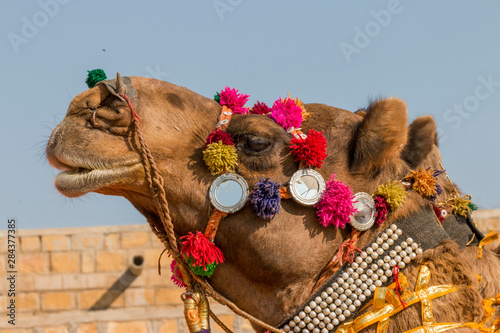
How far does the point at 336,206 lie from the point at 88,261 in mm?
10213

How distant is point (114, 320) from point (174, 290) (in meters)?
1.33

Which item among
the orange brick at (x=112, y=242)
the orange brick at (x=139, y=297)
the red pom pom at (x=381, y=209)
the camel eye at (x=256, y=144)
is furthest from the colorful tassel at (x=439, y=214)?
the orange brick at (x=112, y=242)

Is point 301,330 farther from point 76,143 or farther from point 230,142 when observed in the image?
point 76,143

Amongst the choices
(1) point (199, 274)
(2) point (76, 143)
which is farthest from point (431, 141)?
(2) point (76, 143)

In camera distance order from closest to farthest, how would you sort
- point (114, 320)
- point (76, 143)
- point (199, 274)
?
point (76, 143) → point (199, 274) → point (114, 320)

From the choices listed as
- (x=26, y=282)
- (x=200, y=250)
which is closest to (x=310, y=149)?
(x=200, y=250)

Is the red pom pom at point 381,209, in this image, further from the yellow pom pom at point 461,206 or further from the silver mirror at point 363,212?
the yellow pom pom at point 461,206

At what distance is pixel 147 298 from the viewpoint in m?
12.9

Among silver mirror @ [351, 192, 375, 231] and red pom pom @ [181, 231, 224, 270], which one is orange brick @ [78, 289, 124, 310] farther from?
silver mirror @ [351, 192, 375, 231]

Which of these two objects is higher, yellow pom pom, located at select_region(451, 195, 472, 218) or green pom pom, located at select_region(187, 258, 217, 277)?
yellow pom pom, located at select_region(451, 195, 472, 218)

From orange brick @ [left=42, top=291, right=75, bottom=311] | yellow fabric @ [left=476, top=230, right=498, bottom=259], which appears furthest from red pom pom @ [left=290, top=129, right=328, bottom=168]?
orange brick @ [left=42, top=291, right=75, bottom=311]

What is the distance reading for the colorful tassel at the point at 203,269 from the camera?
149 inches

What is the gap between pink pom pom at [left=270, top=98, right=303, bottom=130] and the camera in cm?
397

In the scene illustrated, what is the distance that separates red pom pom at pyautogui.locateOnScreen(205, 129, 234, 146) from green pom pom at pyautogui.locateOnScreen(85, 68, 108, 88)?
0.77m
